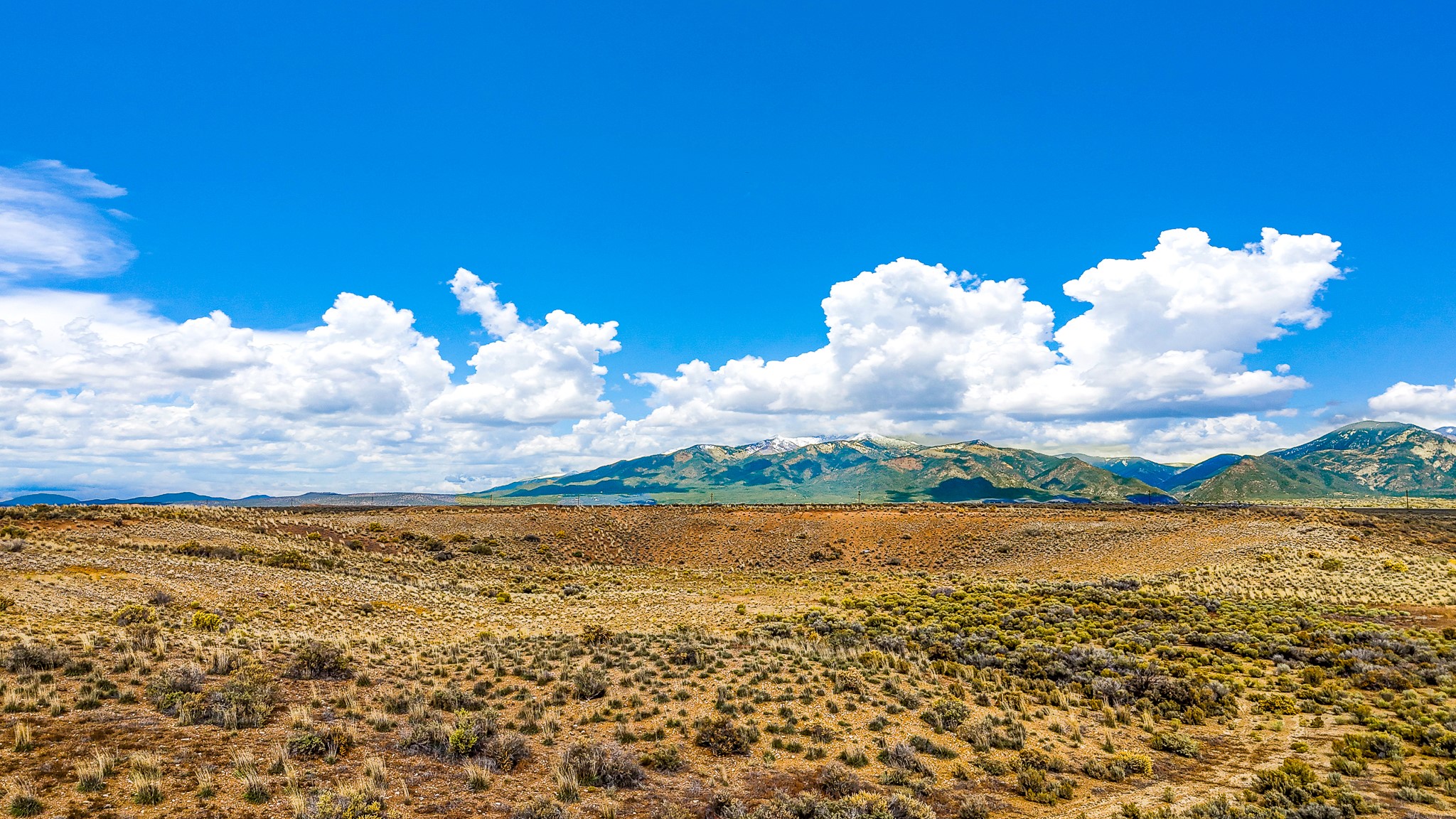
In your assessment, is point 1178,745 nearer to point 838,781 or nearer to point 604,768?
point 838,781

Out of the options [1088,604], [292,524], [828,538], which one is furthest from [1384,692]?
[292,524]

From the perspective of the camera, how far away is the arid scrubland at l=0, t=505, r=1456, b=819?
11031 mm

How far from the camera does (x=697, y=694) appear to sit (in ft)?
56.9

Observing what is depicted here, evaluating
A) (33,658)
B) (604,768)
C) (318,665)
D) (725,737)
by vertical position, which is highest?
(33,658)

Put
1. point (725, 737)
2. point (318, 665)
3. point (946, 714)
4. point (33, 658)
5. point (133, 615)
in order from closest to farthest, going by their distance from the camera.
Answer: point (725, 737) → point (33, 658) → point (946, 714) → point (318, 665) → point (133, 615)

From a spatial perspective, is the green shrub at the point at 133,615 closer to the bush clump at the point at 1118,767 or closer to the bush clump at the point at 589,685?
the bush clump at the point at 589,685

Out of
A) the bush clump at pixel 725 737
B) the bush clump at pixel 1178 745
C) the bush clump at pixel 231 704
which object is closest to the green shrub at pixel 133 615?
the bush clump at pixel 231 704

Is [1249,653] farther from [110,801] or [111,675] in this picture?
[111,675]

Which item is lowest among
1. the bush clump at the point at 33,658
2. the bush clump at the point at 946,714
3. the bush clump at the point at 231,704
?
the bush clump at the point at 946,714

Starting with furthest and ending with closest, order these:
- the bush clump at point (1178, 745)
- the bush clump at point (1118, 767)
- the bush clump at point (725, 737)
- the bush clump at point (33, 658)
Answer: the bush clump at point (1178, 745)
the bush clump at point (33, 658)
the bush clump at point (725, 737)
the bush clump at point (1118, 767)

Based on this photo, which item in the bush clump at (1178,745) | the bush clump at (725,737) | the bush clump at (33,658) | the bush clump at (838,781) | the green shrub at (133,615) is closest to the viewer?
the bush clump at (838,781)

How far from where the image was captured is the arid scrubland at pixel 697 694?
36.2ft

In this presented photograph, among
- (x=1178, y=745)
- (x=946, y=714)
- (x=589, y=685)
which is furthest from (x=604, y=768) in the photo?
(x=1178, y=745)

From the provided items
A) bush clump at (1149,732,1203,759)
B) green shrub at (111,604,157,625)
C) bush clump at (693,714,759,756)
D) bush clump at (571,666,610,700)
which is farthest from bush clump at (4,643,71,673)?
bush clump at (1149,732,1203,759)
